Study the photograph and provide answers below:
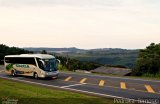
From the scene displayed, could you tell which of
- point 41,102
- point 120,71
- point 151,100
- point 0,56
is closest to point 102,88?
point 151,100

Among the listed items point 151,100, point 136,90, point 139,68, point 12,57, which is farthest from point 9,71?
point 139,68

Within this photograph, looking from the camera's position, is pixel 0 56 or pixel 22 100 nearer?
pixel 22 100

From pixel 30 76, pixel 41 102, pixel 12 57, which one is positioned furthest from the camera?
pixel 12 57

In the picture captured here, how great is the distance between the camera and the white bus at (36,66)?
33938mm

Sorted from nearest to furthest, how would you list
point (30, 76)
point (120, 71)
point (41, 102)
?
point (41, 102), point (30, 76), point (120, 71)

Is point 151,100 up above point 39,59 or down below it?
below

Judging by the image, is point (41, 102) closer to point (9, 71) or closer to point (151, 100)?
point (151, 100)

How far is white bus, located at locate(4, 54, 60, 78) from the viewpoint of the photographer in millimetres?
33938

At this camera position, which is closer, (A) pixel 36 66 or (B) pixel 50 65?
(B) pixel 50 65

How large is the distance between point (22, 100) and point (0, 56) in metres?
60.9

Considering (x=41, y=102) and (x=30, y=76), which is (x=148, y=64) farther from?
(x=41, y=102)

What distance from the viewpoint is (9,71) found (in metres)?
40.2

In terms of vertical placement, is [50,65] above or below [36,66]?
above

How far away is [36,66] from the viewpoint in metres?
34.9
